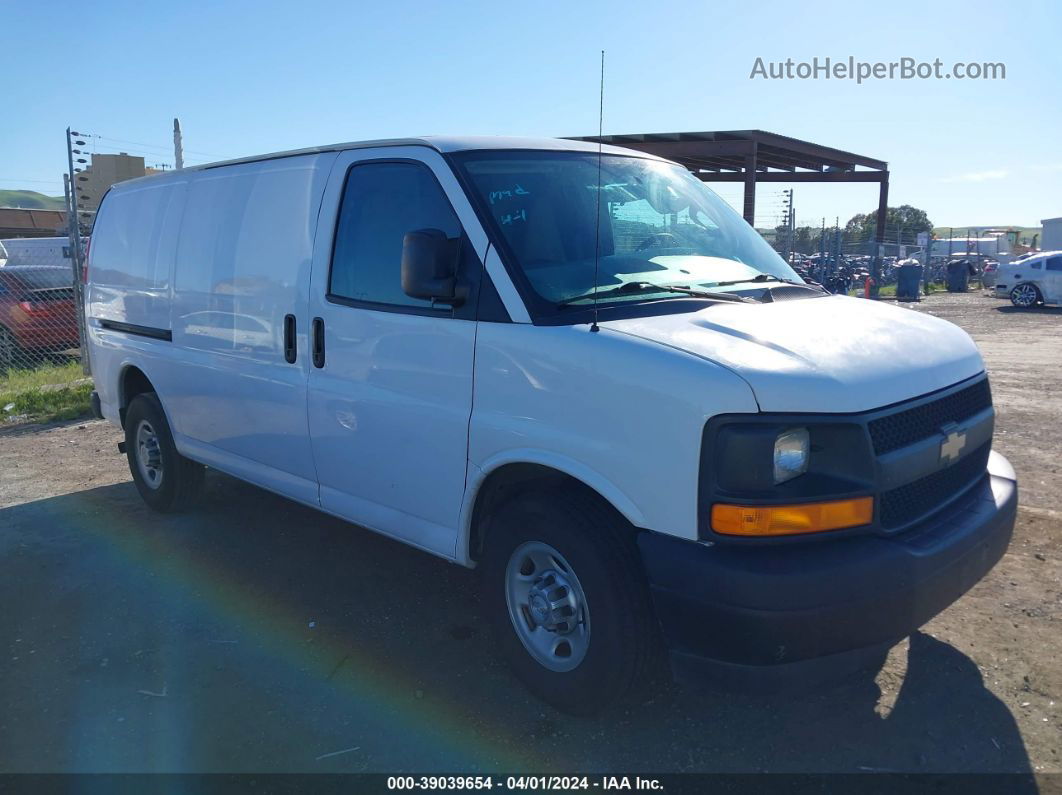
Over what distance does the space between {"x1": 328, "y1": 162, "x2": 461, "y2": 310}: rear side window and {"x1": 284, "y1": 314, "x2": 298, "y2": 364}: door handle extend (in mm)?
324

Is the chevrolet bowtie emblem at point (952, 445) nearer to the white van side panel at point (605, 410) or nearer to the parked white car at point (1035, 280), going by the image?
the white van side panel at point (605, 410)

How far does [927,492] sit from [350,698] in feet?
7.85

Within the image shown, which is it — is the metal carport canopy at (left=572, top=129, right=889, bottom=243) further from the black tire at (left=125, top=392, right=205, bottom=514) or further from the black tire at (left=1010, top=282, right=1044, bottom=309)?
the black tire at (left=125, top=392, right=205, bottom=514)

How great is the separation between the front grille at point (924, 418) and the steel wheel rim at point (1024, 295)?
22800 millimetres

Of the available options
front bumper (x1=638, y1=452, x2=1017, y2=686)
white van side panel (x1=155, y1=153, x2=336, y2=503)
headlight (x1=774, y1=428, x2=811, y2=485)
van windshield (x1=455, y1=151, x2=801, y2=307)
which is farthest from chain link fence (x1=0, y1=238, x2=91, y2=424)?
headlight (x1=774, y1=428, x2=811, y2=485)

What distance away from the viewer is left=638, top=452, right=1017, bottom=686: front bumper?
2631 millimetres

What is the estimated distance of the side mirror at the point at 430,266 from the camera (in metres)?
3.36

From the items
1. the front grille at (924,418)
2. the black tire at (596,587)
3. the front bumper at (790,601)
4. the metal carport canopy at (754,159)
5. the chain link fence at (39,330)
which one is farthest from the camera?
the metal carport canopy at (754,159)

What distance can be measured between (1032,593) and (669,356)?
2793 millimetres

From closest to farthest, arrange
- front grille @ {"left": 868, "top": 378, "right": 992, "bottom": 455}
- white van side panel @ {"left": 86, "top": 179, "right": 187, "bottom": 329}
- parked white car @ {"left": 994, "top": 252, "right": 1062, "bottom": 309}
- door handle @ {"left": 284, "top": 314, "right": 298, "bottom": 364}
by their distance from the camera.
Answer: front grille @ {"left": 868, "top": 378, "right": 992, "bottom": 455}
door handle @ {"left": 284, "top": 314, "right": 298, "bottom": 364}
white van side panel @ {"left": 86, "top": 179, "right": 187, "bottom": 329}
parked white car @ {"left": 994, "top": 252, "right": 1062, "bottom": 309}

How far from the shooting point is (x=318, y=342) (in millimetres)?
4145

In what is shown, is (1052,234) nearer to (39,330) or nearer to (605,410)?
(39,330)

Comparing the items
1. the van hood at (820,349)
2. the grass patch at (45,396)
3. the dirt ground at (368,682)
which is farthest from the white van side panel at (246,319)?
the grass patch at (45,396)

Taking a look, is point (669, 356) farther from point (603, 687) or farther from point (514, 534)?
point (603, 687)
